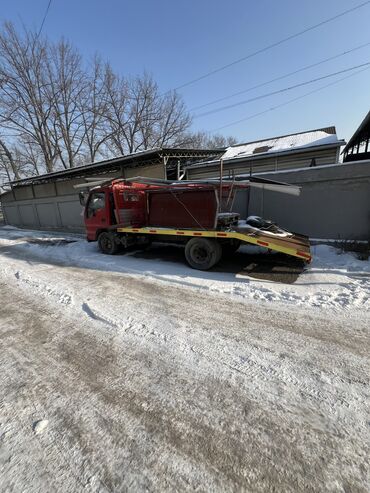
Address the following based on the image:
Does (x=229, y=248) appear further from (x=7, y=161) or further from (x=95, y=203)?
(x=7, y=161)

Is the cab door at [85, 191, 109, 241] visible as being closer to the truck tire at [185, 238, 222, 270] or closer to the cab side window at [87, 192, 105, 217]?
the cab side window at [87, 192, 105, 217]

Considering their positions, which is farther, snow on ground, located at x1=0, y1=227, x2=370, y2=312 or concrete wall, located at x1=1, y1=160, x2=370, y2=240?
concrete wall, located at x1=1, y1=160, x2=370, y2=240

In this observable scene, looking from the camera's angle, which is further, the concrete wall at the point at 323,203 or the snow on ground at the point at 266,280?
the concrete wall at the point at 323,203

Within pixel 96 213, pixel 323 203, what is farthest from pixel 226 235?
pixel 96 213

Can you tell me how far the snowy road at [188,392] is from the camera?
1727mm

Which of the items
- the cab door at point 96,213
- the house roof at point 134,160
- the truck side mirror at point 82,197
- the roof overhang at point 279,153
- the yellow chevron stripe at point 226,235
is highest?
the house roof at point 134,160

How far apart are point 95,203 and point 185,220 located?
3684mm

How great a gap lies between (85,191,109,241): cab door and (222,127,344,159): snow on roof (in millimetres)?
8963

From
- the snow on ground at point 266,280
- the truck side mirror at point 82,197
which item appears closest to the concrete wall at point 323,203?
the snow on ground at point 266,280

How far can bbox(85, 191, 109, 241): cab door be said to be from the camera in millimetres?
8273

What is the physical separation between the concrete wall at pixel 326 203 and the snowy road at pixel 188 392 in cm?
393

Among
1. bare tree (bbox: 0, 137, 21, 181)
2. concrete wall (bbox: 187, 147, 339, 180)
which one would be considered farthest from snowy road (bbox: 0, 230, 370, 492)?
bare tree (bbox: 0, 137, 21, 181)

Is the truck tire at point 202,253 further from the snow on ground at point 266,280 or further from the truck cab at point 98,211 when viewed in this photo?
the truck cab at point 98,211

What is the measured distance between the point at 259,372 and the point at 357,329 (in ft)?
5.98
